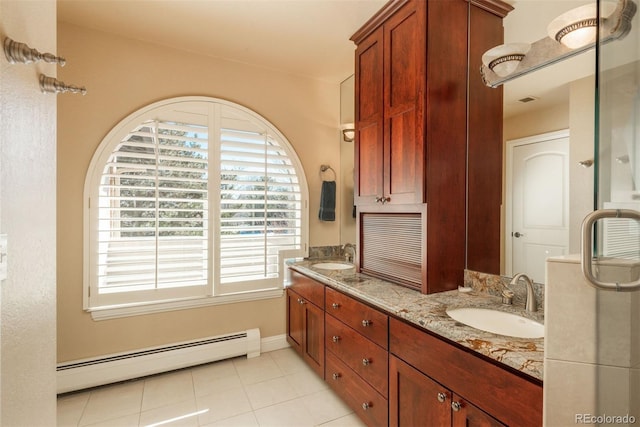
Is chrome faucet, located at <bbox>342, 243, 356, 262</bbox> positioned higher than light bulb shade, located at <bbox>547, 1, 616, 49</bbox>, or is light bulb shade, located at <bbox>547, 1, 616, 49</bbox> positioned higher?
light bulb shade, located at <bbox>547, 1, 616, 49</bbox>

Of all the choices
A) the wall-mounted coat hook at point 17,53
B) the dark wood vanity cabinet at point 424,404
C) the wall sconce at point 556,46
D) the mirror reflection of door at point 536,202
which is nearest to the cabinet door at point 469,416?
the dark wood vanity cabinet at point 424,404

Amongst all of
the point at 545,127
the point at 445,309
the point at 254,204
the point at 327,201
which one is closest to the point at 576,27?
the point at 545,127

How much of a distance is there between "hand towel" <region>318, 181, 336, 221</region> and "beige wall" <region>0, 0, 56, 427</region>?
2.12 meters

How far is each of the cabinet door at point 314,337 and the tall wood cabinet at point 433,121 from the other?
0.73 metres

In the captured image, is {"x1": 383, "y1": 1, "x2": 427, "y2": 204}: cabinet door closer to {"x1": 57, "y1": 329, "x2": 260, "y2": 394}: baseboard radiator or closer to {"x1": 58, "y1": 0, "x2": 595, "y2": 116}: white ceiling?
{"x1": 58, "y1": 0, "x2": 595, "y2": 116}: white ceiling

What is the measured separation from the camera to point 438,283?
5.46 feet

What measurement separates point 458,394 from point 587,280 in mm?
702

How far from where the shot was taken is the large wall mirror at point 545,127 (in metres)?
1.27

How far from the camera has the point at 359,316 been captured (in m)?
1.70

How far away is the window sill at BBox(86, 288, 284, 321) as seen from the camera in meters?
2.21

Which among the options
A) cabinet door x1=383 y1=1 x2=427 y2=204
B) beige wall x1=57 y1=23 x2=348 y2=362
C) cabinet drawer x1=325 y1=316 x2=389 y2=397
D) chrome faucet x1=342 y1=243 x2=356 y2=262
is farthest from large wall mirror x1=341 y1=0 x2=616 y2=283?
beige wall x1=57 y1=23 x2=348 y2=362

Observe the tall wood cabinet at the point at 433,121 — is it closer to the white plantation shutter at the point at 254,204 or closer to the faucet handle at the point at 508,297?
the faucet handle at the point at 508,297

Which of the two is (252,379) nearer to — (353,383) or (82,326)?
(353,383)

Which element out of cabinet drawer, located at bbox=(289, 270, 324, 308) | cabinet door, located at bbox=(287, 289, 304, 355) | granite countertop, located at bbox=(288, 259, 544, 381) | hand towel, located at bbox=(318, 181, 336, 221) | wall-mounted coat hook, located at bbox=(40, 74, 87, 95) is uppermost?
wall-mounted coat hook, located at bbox=(40, 74, 87, 95)
